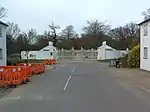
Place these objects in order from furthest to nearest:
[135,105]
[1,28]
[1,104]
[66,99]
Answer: [1,28]
[66,99]
[1,104]
[135,105]

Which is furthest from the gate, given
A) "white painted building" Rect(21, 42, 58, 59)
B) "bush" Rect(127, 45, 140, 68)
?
"bush" Rect(127, 45, 140, 68)

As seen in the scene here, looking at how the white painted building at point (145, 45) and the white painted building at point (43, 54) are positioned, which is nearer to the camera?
the white painted building at point (145, 45)

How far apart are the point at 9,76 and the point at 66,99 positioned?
7.11 m

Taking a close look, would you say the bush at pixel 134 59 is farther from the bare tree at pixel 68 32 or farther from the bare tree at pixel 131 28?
the bare tree at pixel 68 32

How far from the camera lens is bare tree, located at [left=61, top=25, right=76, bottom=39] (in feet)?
332

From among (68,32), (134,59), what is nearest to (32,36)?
(68,32)

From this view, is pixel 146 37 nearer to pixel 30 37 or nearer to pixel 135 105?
pixel 135 105

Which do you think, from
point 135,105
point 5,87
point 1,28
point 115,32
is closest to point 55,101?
point 135,105

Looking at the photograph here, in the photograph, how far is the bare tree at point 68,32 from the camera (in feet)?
332

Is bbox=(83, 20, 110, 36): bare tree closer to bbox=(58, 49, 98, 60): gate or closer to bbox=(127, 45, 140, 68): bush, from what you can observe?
bbox=(58, 49, 98, 60): gate

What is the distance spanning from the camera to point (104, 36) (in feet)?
316

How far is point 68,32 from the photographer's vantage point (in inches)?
3999

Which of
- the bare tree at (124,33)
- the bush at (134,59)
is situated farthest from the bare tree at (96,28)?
the bush at (134,59)

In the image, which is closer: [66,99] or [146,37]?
[66,99]
